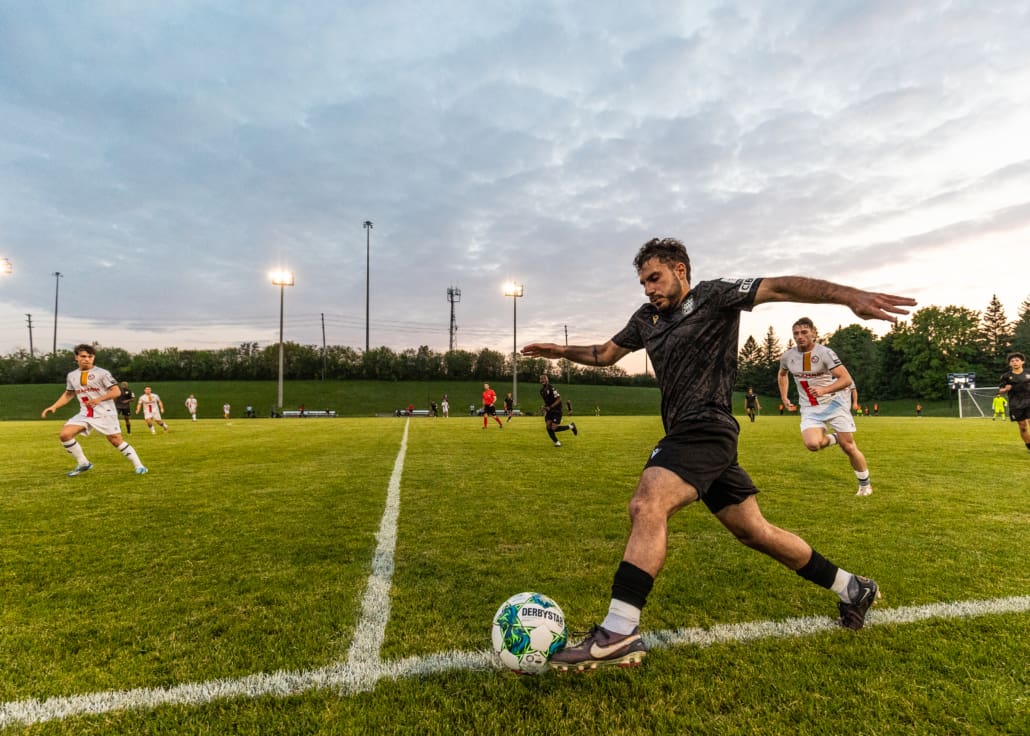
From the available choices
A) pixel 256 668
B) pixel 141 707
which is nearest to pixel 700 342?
pixel 256 668

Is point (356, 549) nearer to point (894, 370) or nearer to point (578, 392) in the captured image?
point (578, 392)

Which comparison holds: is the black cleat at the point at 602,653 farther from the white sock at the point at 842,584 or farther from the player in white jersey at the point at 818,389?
the player in white jersey at the point at 818,389

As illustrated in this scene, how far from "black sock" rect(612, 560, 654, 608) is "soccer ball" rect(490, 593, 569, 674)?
343 mm

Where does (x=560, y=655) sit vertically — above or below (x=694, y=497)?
below

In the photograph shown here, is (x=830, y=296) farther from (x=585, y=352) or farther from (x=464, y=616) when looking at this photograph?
(x=464, y=616)

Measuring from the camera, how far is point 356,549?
4254 mm

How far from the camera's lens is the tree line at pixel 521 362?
70.8 meters

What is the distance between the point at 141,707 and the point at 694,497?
265 cm

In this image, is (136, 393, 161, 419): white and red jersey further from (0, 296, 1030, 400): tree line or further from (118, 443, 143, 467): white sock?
(0, 296, 1030, 400): tree line

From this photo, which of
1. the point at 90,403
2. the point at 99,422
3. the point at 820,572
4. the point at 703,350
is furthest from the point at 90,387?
the point at 820,572

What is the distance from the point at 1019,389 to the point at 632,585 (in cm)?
1166

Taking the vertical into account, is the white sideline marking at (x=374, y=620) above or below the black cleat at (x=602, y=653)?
below

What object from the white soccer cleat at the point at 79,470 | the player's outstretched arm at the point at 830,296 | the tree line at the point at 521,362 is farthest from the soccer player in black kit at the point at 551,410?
the tree line at the point at 521,362

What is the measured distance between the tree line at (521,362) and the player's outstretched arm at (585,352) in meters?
66.9
